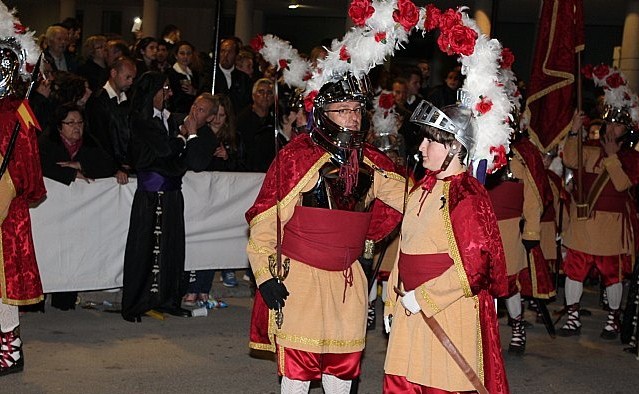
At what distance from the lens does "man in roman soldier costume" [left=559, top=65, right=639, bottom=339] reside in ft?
28.9

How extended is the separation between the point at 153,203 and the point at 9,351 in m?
2.17

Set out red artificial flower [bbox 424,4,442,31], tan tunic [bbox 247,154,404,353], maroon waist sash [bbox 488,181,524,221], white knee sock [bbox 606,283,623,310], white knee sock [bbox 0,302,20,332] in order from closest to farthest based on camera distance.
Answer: red artificial flower [bbox 424,4,442,31] < tan tunic [bbox 247,154,404,353] < white knee sock [bbox 0,302,20,332] < maroon waist sash [bbox 488,181,524,221] < white knee sock [bbox 606,283,623,310]

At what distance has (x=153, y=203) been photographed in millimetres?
8289

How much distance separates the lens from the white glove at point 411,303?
4816 mm

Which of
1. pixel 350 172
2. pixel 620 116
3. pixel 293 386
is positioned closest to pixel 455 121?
pixel 350 172

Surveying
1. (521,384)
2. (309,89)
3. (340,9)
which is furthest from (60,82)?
(340,9)

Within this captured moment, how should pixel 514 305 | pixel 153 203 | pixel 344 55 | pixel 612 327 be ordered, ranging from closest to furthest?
pixel 344 55, pixel 514 305, pixel 153 203, pixel 612 327

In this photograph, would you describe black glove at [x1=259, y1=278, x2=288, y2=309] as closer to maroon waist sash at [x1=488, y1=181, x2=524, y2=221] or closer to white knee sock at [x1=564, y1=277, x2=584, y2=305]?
maroon waist sash at [x1=488, y1=181, x2=524, y2=221]

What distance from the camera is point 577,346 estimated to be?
861 cm

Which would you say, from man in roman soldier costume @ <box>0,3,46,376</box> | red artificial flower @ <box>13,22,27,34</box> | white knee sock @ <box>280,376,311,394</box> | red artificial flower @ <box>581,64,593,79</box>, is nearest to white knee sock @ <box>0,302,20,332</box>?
man in roman soldier costume @ <box>0,3,46,376</box>

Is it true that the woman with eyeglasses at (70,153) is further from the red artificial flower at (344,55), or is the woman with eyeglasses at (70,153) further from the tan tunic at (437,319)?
the tan tunic at (437,319)

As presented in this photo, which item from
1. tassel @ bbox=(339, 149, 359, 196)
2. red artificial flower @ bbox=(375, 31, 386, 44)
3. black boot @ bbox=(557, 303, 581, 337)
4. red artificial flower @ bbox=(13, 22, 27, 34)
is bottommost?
black boot @ bbox=(557, 303, 581, 337)

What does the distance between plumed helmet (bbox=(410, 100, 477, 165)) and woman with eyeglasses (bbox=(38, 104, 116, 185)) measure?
4.20 meters

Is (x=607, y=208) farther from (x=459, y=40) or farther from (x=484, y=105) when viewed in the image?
(x=459, y=40)
